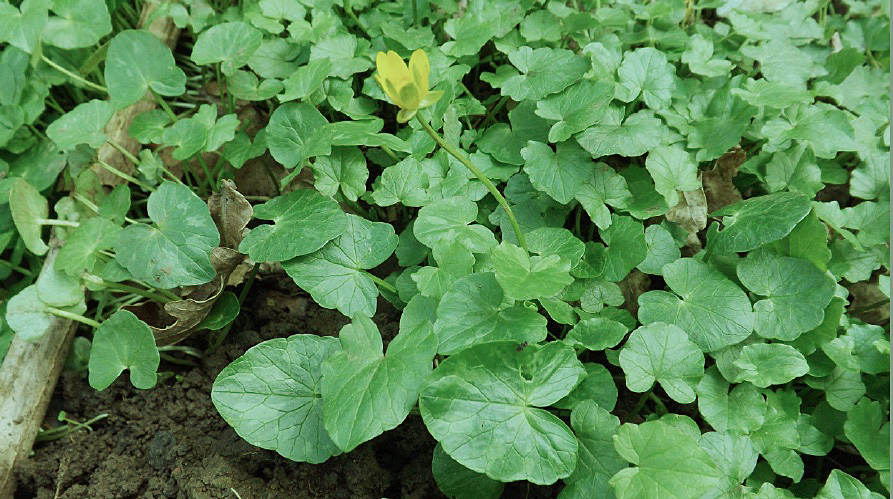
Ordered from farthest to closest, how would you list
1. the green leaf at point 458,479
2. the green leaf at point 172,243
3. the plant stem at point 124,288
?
the plant stem at point 124,288 < the green leaf at point 172,243 < the green leaf at point 458,479

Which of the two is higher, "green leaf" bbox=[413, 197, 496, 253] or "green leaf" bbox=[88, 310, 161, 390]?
"green leaf" bbox=[413, 197, 496, 253]

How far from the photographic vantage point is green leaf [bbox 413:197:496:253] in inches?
56.2

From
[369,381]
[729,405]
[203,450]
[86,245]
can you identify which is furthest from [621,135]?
[86,245]

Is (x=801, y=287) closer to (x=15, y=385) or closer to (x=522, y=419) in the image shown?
(x=522, y=419)

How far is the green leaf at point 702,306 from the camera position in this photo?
136 centimetres

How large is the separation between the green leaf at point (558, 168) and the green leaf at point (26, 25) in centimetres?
140

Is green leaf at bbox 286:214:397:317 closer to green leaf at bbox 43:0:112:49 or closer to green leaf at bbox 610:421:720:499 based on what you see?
green leaf at bbox 610:421:720:499

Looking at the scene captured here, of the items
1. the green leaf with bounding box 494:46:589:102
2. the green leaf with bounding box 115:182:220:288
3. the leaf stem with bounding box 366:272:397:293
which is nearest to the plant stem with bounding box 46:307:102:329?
the green leaf with bounding box 115:182:220:288

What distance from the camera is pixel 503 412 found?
3.85ft

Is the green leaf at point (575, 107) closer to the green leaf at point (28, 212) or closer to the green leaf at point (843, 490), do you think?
the green leaf at point (843, 490)

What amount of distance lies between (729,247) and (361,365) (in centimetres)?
84

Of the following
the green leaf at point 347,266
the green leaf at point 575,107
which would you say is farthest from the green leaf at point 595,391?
the green leaf at point 575,107

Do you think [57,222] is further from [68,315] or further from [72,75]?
[72,75]

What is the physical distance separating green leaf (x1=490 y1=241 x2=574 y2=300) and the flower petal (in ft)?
1.25
